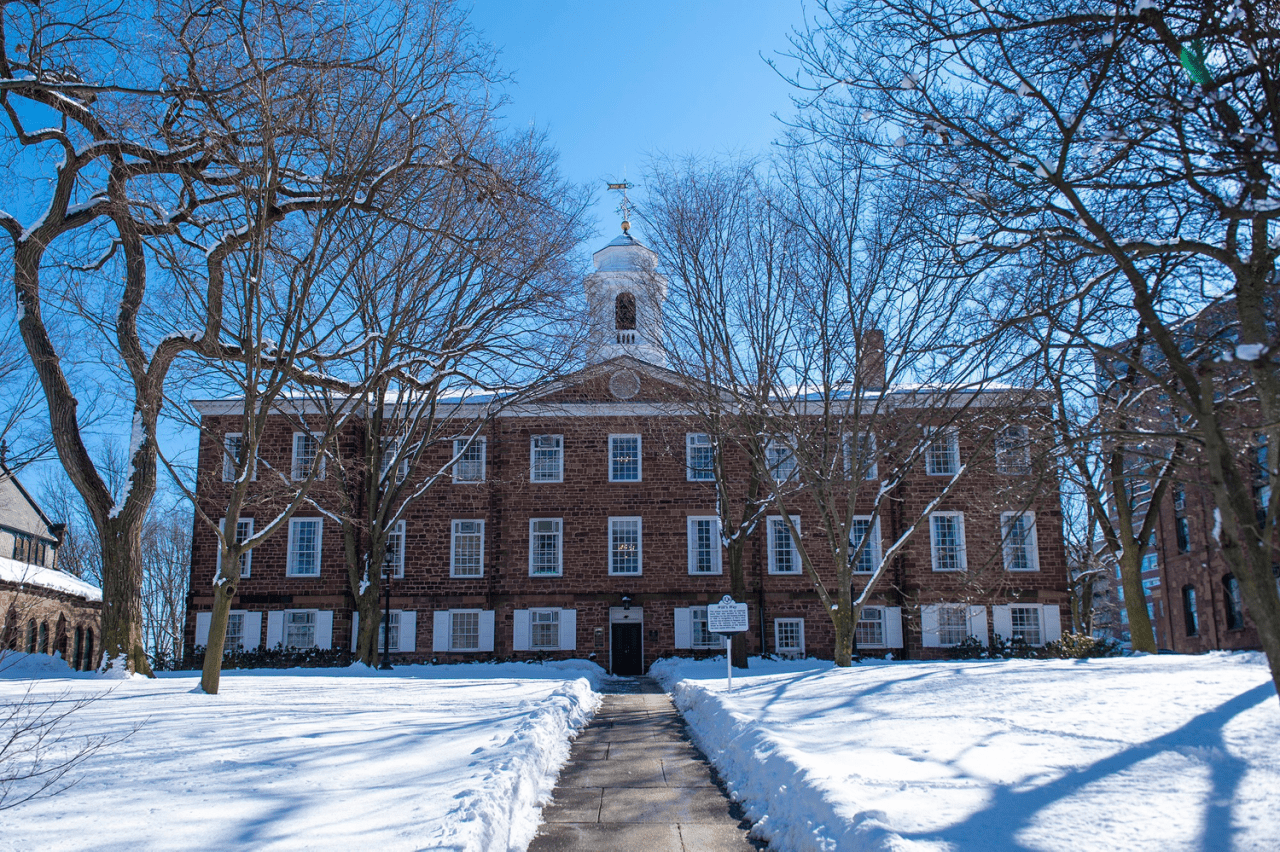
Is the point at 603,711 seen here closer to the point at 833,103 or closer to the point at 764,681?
the point at 764,681

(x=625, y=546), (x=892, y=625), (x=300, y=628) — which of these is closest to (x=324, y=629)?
(x=300, y=628)

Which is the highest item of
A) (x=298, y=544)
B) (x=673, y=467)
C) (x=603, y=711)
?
(x=673, y=467)

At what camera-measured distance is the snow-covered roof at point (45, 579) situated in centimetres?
3115

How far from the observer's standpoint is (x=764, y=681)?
17344mm

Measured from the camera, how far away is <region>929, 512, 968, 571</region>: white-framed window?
3089 centimetres

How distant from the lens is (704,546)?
103 ft

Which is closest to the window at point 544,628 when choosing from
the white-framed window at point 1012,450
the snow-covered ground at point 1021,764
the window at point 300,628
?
the window at point 300,628

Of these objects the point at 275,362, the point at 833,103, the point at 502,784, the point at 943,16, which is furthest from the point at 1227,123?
the point at 275,362

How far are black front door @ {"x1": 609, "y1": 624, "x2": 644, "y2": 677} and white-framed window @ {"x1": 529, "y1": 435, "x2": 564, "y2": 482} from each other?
551 centimetres

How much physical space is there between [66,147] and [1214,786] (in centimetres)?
1578

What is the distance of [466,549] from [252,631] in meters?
7.31

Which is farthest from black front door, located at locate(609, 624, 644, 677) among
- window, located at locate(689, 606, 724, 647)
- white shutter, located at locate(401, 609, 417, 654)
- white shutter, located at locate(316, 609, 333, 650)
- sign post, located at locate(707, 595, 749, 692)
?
sign post, located at locate(707, 595, 749, 692)

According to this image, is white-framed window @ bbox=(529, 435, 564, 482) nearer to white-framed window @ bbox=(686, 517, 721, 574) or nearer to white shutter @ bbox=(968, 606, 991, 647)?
white-framed window @ bbox=(686, 517, 721, 574)

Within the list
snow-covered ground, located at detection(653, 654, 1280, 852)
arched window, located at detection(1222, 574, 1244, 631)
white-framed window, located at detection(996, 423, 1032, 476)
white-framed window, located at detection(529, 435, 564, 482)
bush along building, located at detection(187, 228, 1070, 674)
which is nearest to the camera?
snow-covered ground, located at detection(653, 654, 1280, 852)
